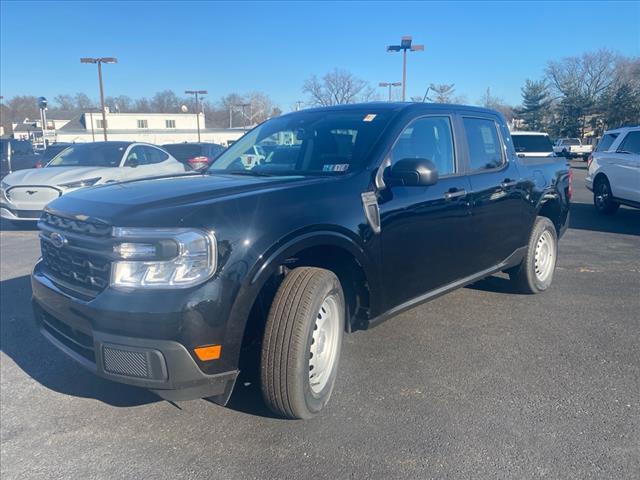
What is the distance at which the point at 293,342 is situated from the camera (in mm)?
2652

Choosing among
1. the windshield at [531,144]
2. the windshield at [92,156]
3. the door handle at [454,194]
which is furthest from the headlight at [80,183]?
the windshield at [531,144]

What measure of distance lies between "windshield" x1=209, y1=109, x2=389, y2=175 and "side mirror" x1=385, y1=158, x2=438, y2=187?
0.24m

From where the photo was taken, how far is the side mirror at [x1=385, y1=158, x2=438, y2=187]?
3234 mm

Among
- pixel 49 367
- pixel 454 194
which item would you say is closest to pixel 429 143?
pixel 454 194

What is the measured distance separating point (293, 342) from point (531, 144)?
1385 centimetres

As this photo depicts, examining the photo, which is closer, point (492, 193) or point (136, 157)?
point (492, 193)

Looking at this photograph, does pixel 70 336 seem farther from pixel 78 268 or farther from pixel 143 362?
pixel 143 362

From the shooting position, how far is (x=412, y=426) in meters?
2.89

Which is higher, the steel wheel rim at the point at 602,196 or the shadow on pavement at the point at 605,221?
the steel wheel rim at the point at 602,196

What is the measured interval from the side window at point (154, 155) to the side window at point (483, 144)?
8.23 m

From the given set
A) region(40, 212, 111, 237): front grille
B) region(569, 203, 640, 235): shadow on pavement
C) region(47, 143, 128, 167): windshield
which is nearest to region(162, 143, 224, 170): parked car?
region(47, 143, 128, 167): windshield

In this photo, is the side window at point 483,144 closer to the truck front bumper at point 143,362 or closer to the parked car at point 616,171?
the truck front bumper at point 143,362

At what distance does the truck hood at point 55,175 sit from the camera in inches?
358

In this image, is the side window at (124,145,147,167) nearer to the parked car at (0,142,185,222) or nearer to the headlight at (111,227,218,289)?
the parked car at (0,142,185,222)
